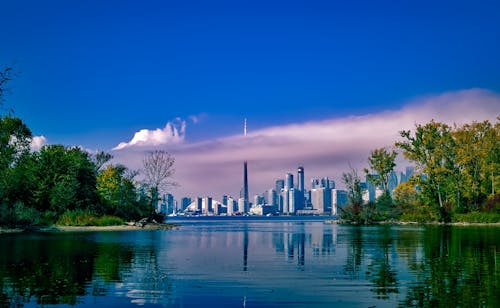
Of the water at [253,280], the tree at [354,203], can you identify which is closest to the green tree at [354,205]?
the tree at [354,203]

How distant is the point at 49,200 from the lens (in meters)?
93.8

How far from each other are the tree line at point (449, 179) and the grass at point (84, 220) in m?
58.2

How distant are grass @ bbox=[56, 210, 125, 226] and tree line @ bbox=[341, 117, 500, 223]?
58235 mm

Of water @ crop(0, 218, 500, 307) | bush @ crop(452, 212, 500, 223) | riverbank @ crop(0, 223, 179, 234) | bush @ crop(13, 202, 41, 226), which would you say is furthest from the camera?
bush @ crop(452, 212, 500, 223)

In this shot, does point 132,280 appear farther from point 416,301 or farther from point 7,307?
point 416,301

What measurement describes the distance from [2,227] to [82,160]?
27005 mm

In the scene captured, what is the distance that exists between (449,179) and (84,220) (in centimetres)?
7817

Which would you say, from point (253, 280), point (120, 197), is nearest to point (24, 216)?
point (120, 197)

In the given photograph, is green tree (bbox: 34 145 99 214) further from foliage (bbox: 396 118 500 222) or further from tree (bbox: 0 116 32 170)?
foliage (bbox: 396 118 500 222)

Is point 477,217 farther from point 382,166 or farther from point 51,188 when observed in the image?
point 51,188

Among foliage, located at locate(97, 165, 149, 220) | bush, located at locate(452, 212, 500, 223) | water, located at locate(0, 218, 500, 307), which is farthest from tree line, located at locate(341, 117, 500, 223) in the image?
water, located at locate(0, 218, 500, 307)

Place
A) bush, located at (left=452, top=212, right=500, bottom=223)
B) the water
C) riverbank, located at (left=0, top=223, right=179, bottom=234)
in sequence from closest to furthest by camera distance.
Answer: the water
riverbank, located at (left=0, top=223, right=179, bottom=234)
bush, located at (left=452, top=212, right=500, bottom=223)

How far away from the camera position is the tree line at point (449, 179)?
112062 mm

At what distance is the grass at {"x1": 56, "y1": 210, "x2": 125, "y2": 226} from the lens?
9100 cm
